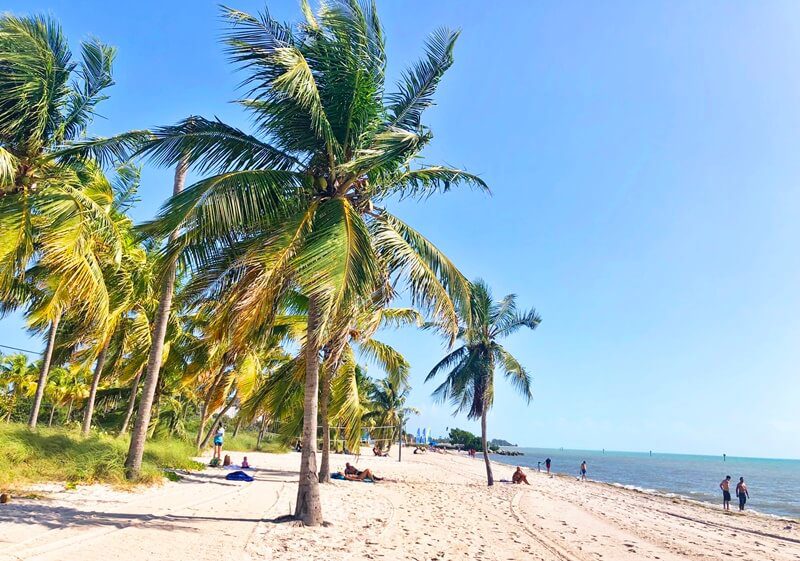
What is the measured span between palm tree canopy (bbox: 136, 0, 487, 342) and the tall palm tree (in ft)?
0.07

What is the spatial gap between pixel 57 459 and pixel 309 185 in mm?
8172

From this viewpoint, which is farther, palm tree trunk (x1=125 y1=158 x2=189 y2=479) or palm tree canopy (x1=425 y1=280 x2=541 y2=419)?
palm tree canopy (x1=425 y1=280 x2=541 y2=419)

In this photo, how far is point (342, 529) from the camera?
349 inches

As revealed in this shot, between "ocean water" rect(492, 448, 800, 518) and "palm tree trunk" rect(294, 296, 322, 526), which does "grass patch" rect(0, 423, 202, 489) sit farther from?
"ocean water" rect(492, 448, 800, 518)

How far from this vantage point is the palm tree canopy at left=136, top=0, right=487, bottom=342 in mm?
7961

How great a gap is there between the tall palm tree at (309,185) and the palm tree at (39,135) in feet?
9.23

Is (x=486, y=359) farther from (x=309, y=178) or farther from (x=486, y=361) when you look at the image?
(x=309, y=178)

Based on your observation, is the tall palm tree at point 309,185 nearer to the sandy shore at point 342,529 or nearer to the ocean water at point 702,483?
the sandy shore at point 342,529

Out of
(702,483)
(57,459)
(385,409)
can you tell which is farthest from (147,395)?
(702,483)

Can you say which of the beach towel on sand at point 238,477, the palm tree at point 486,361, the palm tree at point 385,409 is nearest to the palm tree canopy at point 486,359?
the palm tree at point 486,361

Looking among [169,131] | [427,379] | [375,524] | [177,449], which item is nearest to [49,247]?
[169,131]

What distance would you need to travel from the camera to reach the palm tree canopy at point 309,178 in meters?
7.96

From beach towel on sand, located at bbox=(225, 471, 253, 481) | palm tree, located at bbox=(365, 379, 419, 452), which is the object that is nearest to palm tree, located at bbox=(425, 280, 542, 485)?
beach towel on sand, located at bbox=(225, 471, 253, 481)

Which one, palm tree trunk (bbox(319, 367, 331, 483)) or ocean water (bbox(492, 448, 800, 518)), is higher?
palm tree trunk (bbox(319, 367, 331, 483))
